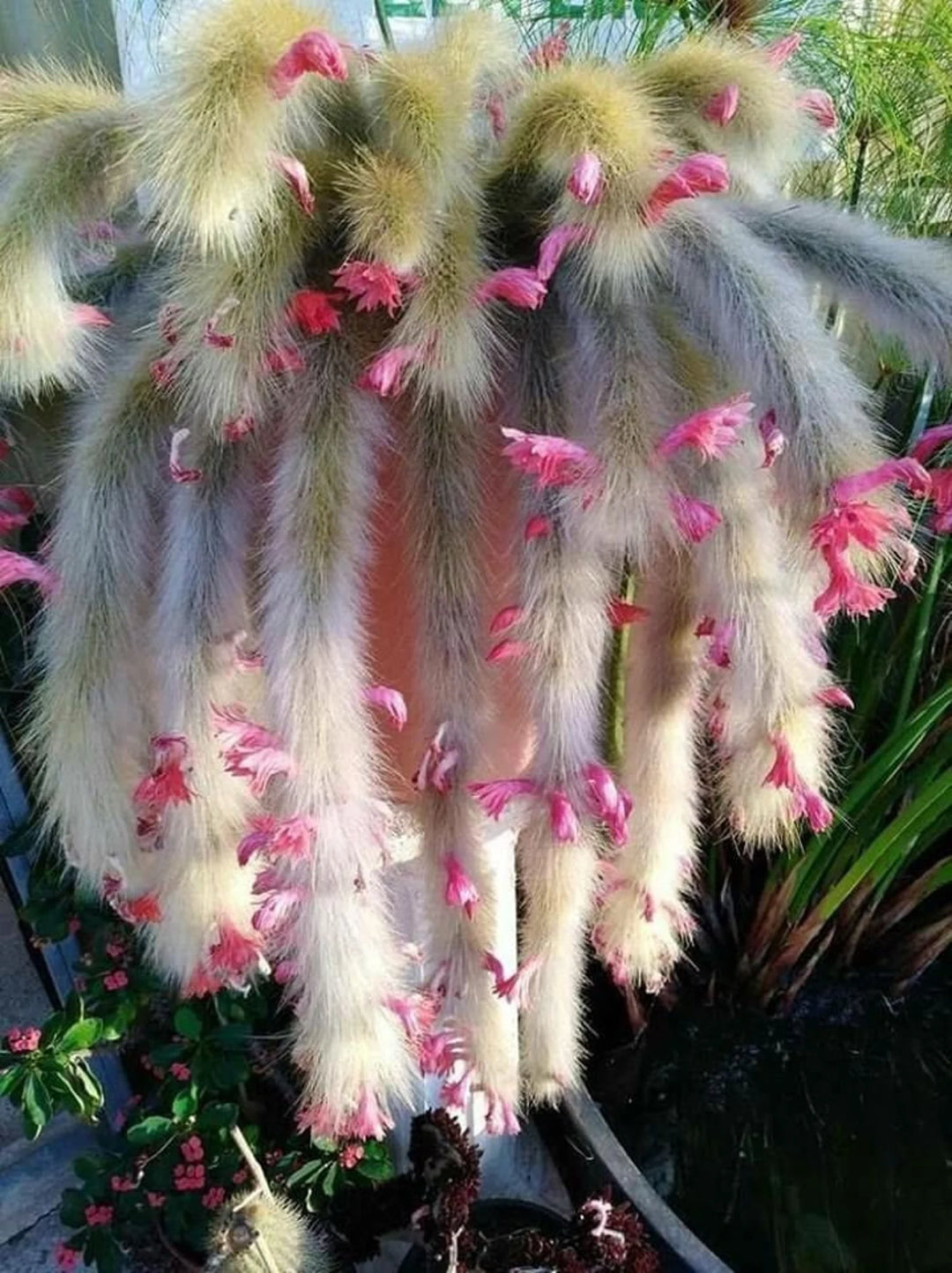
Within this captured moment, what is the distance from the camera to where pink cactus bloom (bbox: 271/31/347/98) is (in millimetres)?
420

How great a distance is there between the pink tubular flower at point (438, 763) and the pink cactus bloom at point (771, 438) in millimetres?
182

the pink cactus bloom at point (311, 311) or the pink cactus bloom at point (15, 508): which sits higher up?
the pink cactus bloom at point (311, 311)

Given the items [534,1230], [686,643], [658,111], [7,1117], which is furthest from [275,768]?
[7,1117]

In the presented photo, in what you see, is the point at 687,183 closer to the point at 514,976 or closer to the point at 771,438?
the point at 771,438

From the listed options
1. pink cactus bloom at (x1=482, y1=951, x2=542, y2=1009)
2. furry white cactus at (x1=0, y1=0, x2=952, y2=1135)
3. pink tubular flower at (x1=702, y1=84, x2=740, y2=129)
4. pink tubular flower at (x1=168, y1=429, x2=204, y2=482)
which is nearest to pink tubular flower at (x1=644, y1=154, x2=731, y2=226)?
furry white cactus at (x1=0, y1=0, x2=952, y2=1135)

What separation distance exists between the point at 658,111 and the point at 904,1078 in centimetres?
90

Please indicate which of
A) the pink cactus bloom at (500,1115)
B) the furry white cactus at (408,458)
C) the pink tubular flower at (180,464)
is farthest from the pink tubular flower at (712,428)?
the pink cactus bloom at (500,1115)

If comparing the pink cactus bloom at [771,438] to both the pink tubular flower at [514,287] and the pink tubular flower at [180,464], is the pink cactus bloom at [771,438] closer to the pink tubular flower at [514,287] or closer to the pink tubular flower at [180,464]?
the pink tubular flower at [514,287]

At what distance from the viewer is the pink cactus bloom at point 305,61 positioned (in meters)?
0.42

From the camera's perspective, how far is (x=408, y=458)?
50cm

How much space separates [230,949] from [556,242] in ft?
1.17

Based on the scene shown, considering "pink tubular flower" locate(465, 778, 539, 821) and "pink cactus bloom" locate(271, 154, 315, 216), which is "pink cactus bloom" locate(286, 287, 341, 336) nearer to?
"pink cactus bloom" locate(271, 154, 315, 216)

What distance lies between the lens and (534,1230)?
848mm

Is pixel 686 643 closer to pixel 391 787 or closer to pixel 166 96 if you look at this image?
pixel 391 787
